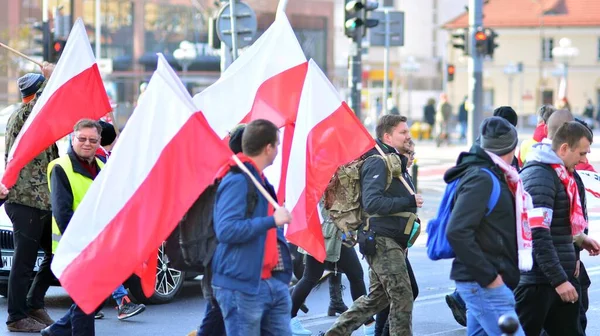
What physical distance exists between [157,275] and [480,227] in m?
4.91

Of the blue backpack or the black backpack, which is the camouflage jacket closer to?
the black backpack

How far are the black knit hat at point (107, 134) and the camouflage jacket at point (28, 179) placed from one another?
0.52 meters

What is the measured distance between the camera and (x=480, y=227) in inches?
231

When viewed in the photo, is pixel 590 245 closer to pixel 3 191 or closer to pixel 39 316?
pixel 3 191

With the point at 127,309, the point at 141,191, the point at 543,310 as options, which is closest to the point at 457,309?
the point at 543,310

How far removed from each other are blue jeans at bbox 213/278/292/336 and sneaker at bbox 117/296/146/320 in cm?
367

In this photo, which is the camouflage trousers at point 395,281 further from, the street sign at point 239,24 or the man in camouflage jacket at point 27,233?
the street sign at point 239,24

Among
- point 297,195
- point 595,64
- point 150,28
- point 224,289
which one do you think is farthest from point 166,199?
point 595,64

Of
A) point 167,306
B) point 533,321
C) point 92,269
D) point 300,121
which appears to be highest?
point 300,121

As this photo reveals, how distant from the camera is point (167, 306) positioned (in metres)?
10.2

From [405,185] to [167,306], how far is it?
3.42 metres

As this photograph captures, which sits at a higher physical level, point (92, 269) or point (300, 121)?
point (300, 121)

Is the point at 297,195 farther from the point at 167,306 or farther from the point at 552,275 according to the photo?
the point at 167,306

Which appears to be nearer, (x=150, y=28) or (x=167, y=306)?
(x=167, y=306)
